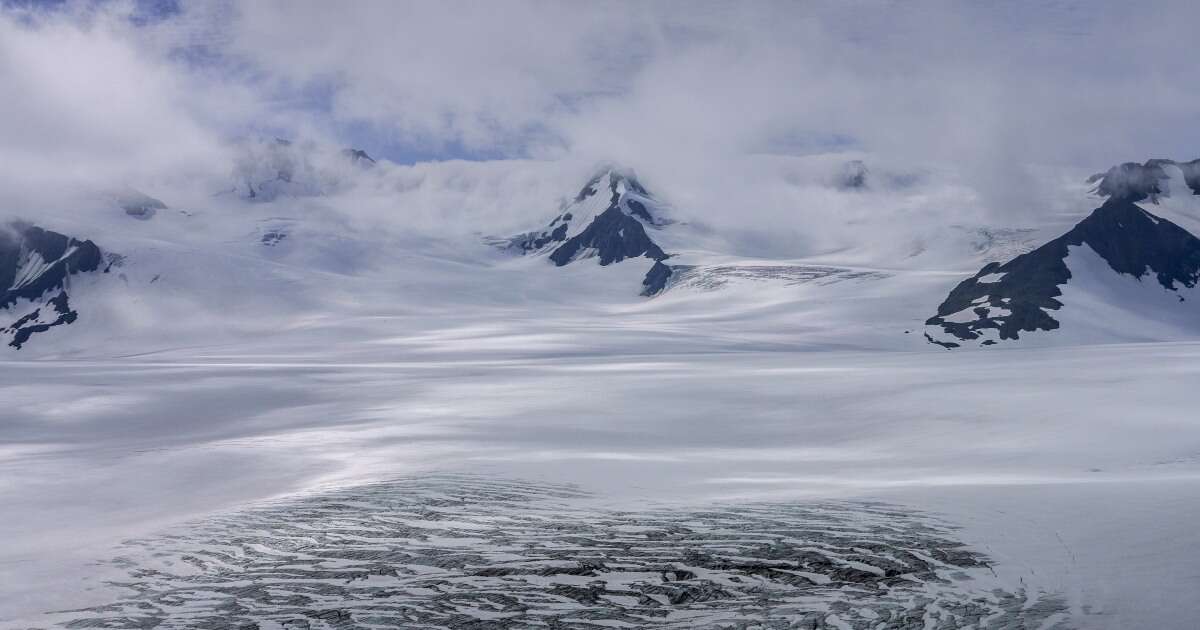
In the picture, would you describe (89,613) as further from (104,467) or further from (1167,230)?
(1167,230)

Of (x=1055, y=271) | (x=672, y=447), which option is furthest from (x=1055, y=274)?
(x=672, y=447)

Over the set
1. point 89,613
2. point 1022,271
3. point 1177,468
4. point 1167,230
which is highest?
point 1167,230

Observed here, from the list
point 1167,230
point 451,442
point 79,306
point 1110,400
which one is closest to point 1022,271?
point 1167,230

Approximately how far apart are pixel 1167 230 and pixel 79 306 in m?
197

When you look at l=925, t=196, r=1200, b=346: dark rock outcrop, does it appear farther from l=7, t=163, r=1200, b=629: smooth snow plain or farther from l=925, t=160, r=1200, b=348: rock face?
l=7, t=163, r=1200, b=629: smooth snow plain

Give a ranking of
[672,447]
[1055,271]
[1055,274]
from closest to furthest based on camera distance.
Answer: [672,447] → [1055,274] → [1055,271]

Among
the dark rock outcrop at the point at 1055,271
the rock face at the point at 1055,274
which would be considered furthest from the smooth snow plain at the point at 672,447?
the dark rock outcrop at the point at 1055,271

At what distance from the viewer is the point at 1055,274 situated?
13638cm

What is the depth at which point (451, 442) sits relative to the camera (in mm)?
26969

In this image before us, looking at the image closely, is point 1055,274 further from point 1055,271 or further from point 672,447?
point 672,447

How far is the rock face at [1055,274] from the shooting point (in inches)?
4651

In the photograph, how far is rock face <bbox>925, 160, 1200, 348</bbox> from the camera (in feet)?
388

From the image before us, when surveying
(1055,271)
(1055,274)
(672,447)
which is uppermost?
(1055,271)

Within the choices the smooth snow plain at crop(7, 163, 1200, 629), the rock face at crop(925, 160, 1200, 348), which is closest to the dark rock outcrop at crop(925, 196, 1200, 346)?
the rock face at crop(925, 160, 1200, 348)
